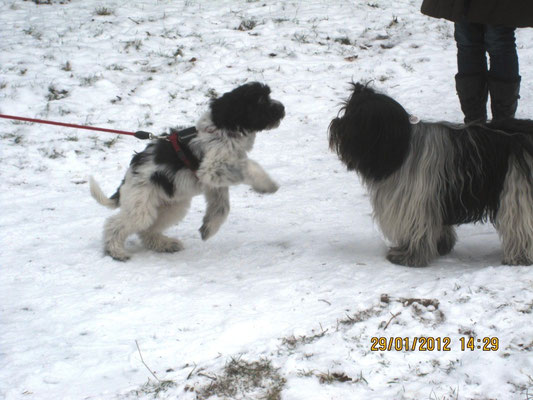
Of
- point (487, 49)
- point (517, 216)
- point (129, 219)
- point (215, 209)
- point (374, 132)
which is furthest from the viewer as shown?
point (487, 49)

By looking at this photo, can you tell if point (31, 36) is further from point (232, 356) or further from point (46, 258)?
point (232, 356)

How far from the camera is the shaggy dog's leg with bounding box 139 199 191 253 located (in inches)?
192

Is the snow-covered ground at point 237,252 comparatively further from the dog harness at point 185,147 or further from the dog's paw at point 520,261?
the dog harness at point 185,147

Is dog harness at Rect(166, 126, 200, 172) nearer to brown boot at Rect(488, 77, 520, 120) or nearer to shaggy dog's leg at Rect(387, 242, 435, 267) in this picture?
shaggy dog's leg at Rect(387, 242, 435, 267)

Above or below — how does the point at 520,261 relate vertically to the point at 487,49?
below

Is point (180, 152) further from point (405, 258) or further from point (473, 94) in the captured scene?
point (473, 94)

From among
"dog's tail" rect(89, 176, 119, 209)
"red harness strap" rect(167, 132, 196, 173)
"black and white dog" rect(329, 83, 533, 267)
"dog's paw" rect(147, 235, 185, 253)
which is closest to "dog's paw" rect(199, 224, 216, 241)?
"dog's paw" rect(147, 235, 185, 253)

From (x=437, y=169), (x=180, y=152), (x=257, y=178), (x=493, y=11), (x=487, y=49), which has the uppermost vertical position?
(x=493, y=11)

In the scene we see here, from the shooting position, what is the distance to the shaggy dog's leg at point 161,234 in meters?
4.88

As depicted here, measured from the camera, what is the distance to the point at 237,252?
481 centimetres

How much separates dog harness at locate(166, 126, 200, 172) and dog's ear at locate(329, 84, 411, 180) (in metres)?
1.11

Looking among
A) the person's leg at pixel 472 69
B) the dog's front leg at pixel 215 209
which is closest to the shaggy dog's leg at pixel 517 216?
the person's leg at pixel 472 69

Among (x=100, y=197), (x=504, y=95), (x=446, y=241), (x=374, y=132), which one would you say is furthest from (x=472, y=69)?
(x=100, y=197)
